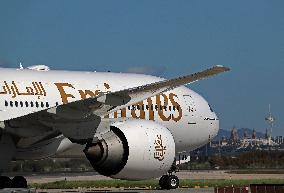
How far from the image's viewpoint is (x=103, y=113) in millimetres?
21109

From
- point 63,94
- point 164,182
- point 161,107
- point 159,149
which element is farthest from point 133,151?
point 164,182

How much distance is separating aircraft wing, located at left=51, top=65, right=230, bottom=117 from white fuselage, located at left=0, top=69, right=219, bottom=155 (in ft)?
20.1

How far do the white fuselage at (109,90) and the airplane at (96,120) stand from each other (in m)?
0.04

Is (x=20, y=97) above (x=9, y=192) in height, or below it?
above

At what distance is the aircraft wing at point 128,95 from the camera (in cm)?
1964

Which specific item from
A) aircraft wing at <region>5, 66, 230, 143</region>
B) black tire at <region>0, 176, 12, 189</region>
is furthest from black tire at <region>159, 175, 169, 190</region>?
aircraft wing at <region>5, 66, 230, 143</region>

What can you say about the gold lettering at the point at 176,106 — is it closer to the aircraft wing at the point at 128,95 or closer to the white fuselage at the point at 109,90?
the white fuselage at the point at 109,90

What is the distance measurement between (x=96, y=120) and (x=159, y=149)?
218 cm

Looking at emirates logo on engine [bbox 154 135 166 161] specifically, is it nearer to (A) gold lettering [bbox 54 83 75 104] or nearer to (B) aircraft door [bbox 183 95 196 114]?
(A) gold lettering [bbox 54 83 75 104]

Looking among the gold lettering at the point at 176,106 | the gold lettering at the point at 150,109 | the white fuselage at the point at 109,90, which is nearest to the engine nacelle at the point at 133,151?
the white fuselage at the point at 109,90

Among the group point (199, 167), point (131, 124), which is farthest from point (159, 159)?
point (199, 167)

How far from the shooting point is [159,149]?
22094mm

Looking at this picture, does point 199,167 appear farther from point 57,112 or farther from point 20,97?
point 57,112

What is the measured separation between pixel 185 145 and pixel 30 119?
1208cm
